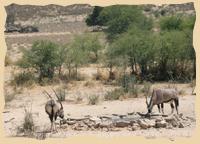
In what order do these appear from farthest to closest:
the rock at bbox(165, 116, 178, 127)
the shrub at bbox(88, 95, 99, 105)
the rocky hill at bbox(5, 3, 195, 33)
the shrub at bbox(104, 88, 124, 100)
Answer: the rocky hill at bbox(5, 3, 195, 33) < the shrub at bbox(104, 88, 124, 100) < the shrub at bbox(88, 95, 99, 105) < the rock at bbox(165, 116, 178, 127)

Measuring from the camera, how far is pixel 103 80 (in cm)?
2155

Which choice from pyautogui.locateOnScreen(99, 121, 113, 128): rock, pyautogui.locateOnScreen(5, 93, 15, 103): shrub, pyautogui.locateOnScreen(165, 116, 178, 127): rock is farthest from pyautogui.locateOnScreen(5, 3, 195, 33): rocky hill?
pyautogui.locateOnScreen(99, 121, 113, 128): rock

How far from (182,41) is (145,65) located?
1.48 m

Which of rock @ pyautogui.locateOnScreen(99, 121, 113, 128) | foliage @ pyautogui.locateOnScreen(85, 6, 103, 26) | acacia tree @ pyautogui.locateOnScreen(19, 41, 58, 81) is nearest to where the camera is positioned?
rock @ pyautogui.locateOnScreen(99, 121, 113, 128)

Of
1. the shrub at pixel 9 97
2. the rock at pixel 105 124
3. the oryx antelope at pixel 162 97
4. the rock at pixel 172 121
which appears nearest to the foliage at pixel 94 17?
the shrub at pixel 9 97

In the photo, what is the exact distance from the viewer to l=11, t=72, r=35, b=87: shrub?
20859 millimetres

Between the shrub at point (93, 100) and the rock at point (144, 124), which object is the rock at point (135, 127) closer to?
the rock at point (144, 124)

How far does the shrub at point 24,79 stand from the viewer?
20.9 meters

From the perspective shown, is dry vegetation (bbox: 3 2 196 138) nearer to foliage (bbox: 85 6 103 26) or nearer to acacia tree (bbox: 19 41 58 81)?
acacia tree (bbox: 19 41 58 81)

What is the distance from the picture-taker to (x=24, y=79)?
→ 2130cm

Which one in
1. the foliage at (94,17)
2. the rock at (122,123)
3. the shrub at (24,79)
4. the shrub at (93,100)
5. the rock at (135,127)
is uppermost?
the foliage at (94,17)

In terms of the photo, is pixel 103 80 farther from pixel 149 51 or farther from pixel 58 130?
pixel 58 130

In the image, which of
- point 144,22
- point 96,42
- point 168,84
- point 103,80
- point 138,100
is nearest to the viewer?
point 138,100

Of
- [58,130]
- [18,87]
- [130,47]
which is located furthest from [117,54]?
[58,130]
